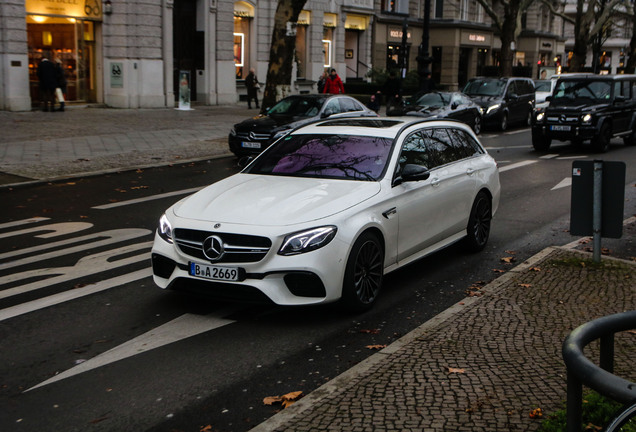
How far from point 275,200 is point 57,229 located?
4555 mm

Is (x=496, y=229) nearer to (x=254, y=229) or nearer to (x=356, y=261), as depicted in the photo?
(x=356, y=261)

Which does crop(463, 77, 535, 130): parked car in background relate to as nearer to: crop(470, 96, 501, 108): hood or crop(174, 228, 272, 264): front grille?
crop(470, 96, 501, 108): hood

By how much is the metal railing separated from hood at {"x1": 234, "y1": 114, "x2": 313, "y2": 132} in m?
14.3

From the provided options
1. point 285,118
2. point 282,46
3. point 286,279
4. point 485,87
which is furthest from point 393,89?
point 286,279

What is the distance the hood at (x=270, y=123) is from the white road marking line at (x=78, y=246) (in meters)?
7.52

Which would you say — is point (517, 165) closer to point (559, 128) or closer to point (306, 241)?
point (559, 128)

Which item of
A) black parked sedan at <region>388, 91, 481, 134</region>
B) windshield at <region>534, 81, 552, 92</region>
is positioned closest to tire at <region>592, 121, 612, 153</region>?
black parked sedan at <region>388, 91, 481, 134</region>

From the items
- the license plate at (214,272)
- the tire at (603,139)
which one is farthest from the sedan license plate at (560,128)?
the license plate at (214,272)

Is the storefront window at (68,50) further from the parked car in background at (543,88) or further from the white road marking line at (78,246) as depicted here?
the parked car in background at (543,88)

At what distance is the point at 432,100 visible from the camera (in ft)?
80.7

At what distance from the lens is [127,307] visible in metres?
6.80

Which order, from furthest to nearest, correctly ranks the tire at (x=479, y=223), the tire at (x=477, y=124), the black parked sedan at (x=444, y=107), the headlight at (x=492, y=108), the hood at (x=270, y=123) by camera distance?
the headlight at (x=492, y=108)
the tire at (x=477, y=124)
the black parked sedan at (x=444, y=107)
the hood at (x=270, y=123)
the tire at (x=479, y=223)

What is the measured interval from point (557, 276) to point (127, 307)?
163 inches

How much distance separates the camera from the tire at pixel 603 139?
19922 millimetres
